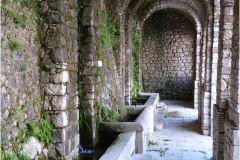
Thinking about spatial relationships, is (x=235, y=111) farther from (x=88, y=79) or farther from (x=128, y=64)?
(x=128, y=64)

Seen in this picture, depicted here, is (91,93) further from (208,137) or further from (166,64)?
(166,64)

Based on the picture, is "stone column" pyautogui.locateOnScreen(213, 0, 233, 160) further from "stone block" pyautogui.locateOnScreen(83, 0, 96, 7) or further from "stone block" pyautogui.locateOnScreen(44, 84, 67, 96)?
"stone block" pyautogui.locateOnScreen(44, 84, 67, 96)

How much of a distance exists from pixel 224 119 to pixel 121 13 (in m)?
4.35

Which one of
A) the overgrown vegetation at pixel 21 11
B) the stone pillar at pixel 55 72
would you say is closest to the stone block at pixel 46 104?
the stone pillar at pixel 55 72

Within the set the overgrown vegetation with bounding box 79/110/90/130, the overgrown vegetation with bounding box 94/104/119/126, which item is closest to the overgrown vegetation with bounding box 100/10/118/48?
the overgrown vegetation with bounding box 94/104/119/126

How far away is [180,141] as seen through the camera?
7.77 m

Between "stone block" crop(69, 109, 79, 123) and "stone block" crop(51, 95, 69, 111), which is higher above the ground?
"stone block" crop(51, 95, 69, 111)

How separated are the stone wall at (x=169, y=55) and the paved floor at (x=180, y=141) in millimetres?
3748

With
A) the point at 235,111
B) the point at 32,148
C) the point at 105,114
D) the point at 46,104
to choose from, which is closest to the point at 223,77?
the point at 235,111

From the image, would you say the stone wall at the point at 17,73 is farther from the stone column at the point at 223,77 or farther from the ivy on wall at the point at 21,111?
the stone column at the point at 223,77

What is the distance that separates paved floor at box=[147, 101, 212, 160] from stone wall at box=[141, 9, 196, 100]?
375cm

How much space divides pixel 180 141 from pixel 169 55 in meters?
8.16

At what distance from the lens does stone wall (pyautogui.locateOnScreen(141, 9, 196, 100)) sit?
48.9 feet

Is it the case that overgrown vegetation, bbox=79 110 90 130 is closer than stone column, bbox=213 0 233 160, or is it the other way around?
overgrown vegetation, bbox=79 110 90 130
